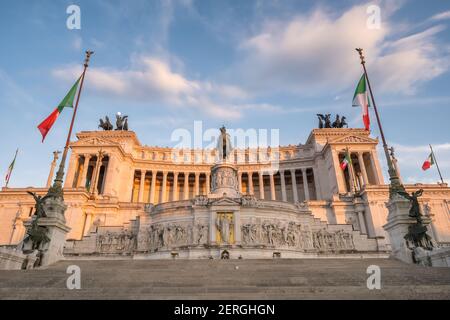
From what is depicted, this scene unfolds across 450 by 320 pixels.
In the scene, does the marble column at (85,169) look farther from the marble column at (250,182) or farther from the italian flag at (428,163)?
the italian flag at (428,163)

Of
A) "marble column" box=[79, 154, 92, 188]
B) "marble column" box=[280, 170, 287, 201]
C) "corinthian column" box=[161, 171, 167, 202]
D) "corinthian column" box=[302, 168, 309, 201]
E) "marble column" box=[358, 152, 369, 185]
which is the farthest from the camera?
"corinthian column" box=[161, 171, 167, 202]

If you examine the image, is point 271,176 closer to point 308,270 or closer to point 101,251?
point 101,251

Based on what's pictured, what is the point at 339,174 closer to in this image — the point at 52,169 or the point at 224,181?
the point at 224,181

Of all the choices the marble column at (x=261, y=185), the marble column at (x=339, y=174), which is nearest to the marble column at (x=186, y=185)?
the marble column at (x=261, y=185)

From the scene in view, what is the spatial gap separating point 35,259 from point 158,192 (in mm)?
49182

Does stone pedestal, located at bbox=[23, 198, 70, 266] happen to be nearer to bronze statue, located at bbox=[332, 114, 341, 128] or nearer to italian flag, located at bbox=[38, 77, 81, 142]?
italian flag, located at bbox=[38, 77, 81, 142]

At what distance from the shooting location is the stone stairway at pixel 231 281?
25.5ft

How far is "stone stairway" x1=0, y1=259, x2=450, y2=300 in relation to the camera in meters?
7.79

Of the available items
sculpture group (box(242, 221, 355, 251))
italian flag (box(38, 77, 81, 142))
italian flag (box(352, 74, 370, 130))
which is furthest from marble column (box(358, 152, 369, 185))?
italian flag (box(38, 77, 81, 142))

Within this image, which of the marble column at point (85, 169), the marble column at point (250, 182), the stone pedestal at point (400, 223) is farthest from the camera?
the marble column at point (250, 182)

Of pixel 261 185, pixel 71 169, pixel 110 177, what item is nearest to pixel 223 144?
pixel 110 177

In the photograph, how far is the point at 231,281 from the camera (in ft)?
32.7

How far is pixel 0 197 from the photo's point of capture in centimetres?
4194
